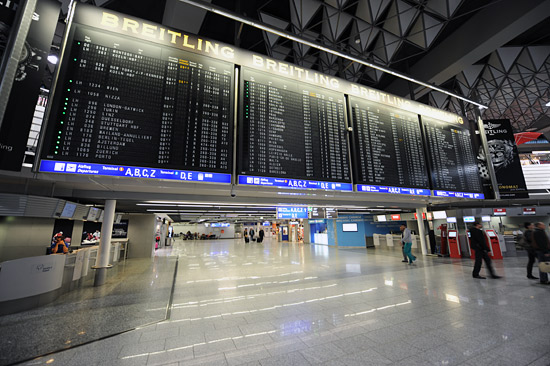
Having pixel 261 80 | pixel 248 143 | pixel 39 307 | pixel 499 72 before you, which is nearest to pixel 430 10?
pixel 261 80

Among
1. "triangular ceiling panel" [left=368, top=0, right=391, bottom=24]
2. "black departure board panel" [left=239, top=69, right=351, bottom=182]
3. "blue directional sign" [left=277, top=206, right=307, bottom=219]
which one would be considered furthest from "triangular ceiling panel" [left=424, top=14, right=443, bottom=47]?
"blue directional sign" [left=277, top=206, right=307, bottom=219]

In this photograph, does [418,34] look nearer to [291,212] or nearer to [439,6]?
[439,6]

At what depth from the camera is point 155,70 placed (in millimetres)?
3852

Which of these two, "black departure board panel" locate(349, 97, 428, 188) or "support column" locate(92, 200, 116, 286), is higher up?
"black departure board panel" locate(349, 97, 428, 188)

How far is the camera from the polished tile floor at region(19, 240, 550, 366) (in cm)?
250

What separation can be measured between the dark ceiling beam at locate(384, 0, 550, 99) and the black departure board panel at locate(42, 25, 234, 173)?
24.9 ft

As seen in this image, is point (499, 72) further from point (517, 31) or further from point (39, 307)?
point (39, 307)

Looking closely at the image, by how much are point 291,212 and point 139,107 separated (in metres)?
7.67

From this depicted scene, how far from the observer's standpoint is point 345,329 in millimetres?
3221

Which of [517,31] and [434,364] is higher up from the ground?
[517,31]

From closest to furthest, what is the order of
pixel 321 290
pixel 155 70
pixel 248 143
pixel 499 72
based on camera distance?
1. pixel 155 70
2. pixel 248 143
3. pixel 321 290
4. pixel 499 72

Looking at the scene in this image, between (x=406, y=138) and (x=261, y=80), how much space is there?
4.49 meters

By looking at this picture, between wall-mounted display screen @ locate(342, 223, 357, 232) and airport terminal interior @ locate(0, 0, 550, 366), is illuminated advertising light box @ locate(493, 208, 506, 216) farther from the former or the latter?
airport terminal interior @ locate(0, 0, 550, 366)

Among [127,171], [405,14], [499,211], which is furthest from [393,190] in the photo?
[499,211]
